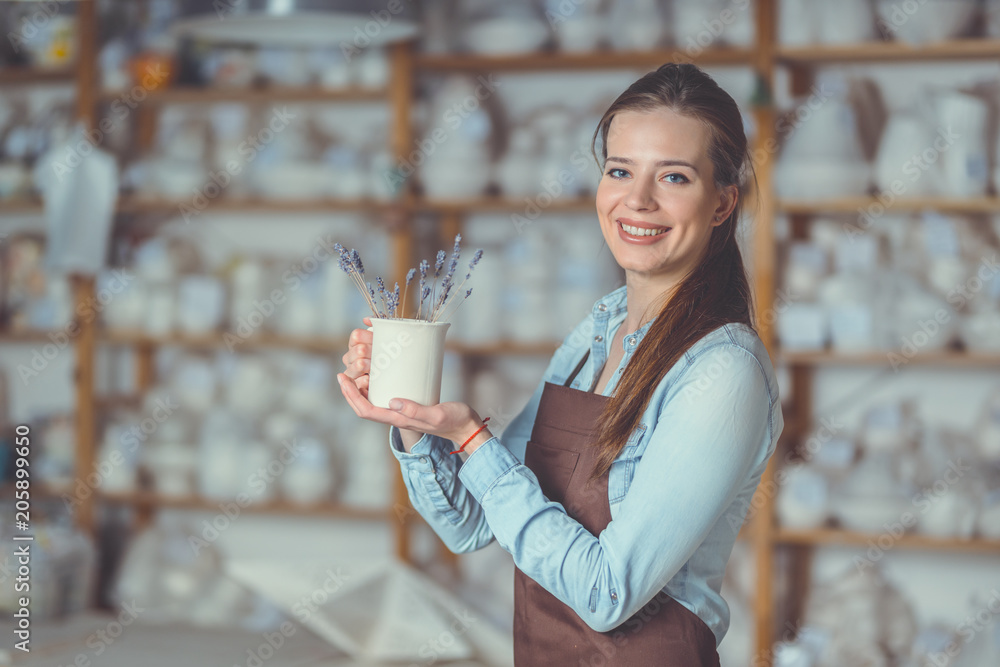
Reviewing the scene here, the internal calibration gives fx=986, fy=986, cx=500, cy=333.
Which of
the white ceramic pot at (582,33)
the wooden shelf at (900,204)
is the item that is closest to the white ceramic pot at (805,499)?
the wooden shelf at (900,204)

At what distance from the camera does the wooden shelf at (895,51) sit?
8.41ft

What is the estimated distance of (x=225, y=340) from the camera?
9.92ft

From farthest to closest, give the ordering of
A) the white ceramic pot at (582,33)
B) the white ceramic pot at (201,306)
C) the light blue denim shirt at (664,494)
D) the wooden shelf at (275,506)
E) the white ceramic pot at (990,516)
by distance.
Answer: the white ceramic pot at (201,306)
the wooden shelf at (275,506)
the white ceramic pot at (582,33)
the white ceramic pot at (990,516)
the light blue denim shirt at (664,494)

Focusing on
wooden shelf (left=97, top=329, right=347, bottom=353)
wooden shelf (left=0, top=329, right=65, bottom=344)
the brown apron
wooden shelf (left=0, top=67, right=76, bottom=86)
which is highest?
wooden shelf (left=0, top=67, right=76, bottom=86)

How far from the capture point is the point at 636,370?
44.3 inches

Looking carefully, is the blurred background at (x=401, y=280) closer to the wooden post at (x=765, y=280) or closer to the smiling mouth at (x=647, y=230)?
the wooden post at (x=765, y=280)

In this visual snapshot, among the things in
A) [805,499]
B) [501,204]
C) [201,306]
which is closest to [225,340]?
[201,306]

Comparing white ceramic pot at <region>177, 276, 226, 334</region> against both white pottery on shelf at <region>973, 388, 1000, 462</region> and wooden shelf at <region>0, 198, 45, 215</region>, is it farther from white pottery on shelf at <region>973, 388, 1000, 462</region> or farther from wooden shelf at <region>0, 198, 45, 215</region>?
white pottery on shelf at <region>973, 388, 1000, 462</region>

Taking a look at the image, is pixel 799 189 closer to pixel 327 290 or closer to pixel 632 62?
pixel 632 62

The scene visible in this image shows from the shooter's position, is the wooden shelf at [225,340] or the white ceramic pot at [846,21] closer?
the white ceramic pot at [846,21]

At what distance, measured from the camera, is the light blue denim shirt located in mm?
996

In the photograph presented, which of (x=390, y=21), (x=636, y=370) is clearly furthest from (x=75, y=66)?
(x=636, y=370)

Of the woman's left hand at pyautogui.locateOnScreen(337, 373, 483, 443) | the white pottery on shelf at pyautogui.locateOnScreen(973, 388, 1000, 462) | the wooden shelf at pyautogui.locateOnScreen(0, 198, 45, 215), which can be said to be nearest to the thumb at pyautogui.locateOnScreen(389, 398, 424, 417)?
the woman's left hand at pyautogui.locateOnScreen(337, 373, 483, 443)

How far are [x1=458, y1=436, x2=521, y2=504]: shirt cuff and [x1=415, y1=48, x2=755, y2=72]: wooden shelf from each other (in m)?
1.90
